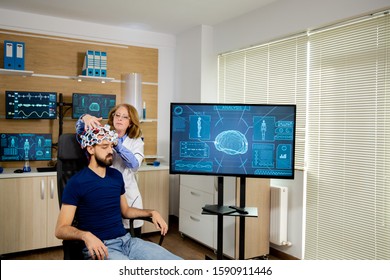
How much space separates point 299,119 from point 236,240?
4.22 feet

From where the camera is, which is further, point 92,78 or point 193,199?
point 92,78

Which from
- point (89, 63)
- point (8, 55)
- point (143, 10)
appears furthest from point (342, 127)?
point (8, 55)

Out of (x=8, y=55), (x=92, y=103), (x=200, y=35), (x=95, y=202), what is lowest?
(x=95, y=202)

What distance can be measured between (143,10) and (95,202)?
102 inches

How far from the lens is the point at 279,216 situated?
11.5 ft

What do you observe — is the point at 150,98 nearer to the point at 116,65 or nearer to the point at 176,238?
the point at 116,65

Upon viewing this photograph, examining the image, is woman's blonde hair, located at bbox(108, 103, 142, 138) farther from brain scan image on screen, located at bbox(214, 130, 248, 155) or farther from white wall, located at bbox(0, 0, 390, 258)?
white wall, located at bbox(0, 0, 390, 258)

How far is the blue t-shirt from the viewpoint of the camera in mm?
1966

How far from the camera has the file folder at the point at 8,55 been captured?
148 inches

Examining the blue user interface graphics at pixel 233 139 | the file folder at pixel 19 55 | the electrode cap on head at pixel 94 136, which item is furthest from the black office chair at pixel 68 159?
the file folder at pixel 19 55

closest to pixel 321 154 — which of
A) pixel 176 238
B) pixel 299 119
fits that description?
pixel 299 119

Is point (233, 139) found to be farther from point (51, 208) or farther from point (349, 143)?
point (51, 208)

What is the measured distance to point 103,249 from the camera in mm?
1800

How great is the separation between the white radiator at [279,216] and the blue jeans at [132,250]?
1735 millimetres
